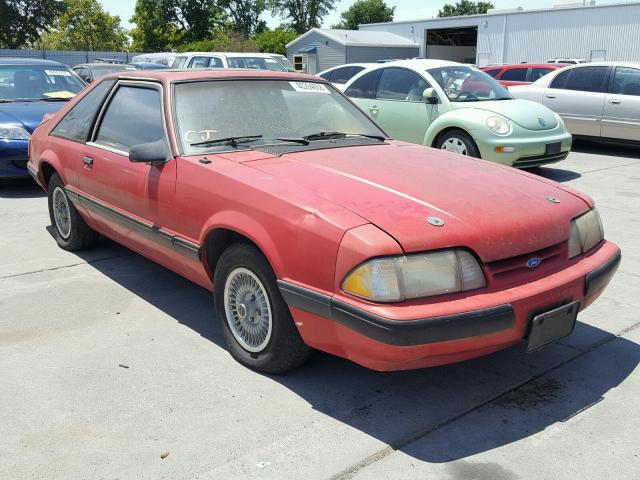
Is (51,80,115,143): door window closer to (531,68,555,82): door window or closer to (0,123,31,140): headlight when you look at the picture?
(0,123,31,140): headlight

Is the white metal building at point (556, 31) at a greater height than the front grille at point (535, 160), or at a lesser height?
greater

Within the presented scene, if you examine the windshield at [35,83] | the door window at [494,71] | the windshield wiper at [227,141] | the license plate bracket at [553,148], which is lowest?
the license plate bracket at [553,148]

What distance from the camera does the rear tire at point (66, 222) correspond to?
527cm

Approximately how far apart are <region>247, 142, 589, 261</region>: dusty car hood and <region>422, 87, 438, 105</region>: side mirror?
16.0ft

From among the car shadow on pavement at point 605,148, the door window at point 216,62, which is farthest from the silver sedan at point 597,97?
the door window at point 216,62

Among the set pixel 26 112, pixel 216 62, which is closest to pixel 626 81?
pixel 216 62

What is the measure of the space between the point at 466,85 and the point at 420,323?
22.7 ft

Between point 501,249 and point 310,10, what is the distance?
81479 millimetres

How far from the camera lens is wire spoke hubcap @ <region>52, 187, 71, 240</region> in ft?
17.4

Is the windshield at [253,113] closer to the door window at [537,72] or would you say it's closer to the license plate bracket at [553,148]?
the license plate bracket at [553,148]

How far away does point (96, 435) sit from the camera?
2.79 m

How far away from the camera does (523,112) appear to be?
8312 mm

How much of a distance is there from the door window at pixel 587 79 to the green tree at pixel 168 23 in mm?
52263

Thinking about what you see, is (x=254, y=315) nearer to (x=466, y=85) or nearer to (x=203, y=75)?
(x=203, y=75)
